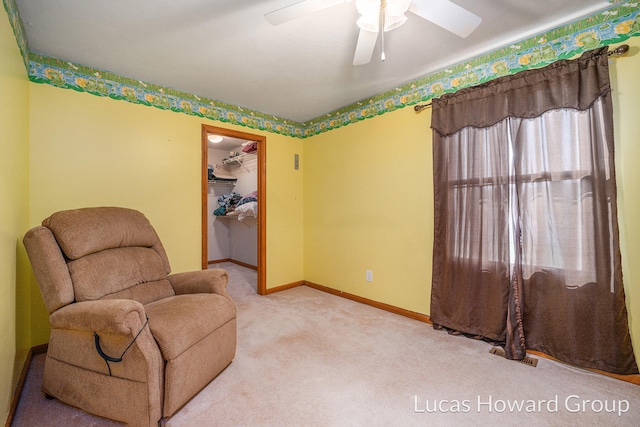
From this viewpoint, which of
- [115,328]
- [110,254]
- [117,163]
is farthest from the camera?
[117,163]

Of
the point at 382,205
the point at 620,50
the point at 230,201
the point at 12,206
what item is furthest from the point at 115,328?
the point at 230,201

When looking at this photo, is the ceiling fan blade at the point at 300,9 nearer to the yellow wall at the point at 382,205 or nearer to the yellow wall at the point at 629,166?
the yellow wall at the point at 382,205

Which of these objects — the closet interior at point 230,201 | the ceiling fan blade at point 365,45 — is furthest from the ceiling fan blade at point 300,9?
the closet interior at point 230,201

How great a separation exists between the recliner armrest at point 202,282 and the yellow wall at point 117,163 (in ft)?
2.84

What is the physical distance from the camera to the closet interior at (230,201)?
4973mm

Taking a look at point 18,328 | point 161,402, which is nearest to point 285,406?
point 161,402

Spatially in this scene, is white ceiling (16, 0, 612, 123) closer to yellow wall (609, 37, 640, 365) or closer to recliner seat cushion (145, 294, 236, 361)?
yellow wall (609, 37, 640, 365)

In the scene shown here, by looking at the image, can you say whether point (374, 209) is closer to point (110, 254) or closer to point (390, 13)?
point (390, 13)

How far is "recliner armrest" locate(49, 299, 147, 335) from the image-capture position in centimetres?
122

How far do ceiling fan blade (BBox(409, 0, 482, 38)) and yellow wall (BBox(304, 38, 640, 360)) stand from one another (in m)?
1.05

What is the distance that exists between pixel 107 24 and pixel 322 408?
268 centimetres

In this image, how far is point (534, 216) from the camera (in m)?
1.92

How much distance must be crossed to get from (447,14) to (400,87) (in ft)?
4.52

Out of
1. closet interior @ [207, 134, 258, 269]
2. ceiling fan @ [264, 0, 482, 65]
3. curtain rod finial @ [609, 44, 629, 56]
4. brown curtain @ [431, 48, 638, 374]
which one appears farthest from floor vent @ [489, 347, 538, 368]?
closet interior @ [207, 134, 258, 269]
